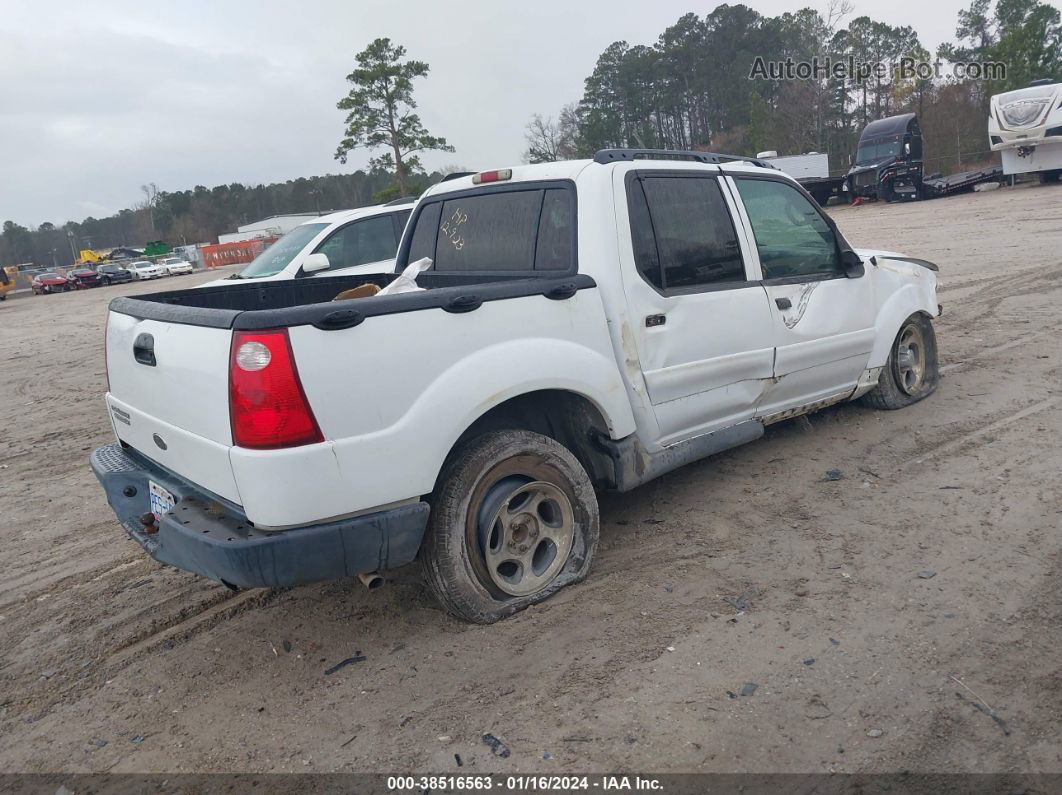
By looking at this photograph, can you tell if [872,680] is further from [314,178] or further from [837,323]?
[314,178]

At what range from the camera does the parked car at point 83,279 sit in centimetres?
4472

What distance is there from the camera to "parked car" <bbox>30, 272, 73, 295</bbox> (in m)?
43.7

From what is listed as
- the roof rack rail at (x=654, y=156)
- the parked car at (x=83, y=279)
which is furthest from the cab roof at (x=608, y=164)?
the parked car at (x=83, y=279)

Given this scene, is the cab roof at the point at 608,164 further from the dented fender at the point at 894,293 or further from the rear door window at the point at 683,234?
the dented fender at the point at 894,293

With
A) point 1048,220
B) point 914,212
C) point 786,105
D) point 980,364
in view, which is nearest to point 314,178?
point 786,105

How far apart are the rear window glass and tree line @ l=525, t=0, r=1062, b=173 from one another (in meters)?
48.2

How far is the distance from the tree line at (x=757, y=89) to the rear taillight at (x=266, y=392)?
50.4m

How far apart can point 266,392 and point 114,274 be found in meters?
50.4

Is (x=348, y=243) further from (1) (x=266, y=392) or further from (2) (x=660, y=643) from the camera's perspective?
(2) (x=660, y=643)

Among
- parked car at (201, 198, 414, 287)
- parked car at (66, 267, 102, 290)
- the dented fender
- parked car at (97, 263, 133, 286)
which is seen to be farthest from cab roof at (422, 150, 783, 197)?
parked car at (97, 263, 133, 286)

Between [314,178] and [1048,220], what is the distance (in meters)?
97.2

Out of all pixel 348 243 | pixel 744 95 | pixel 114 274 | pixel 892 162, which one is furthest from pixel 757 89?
pixel 348 243

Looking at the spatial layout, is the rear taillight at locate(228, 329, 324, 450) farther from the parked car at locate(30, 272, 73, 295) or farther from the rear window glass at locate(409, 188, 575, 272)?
the parked car at locate(30, 272, 73, 295)

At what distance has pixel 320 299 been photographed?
510 cm
